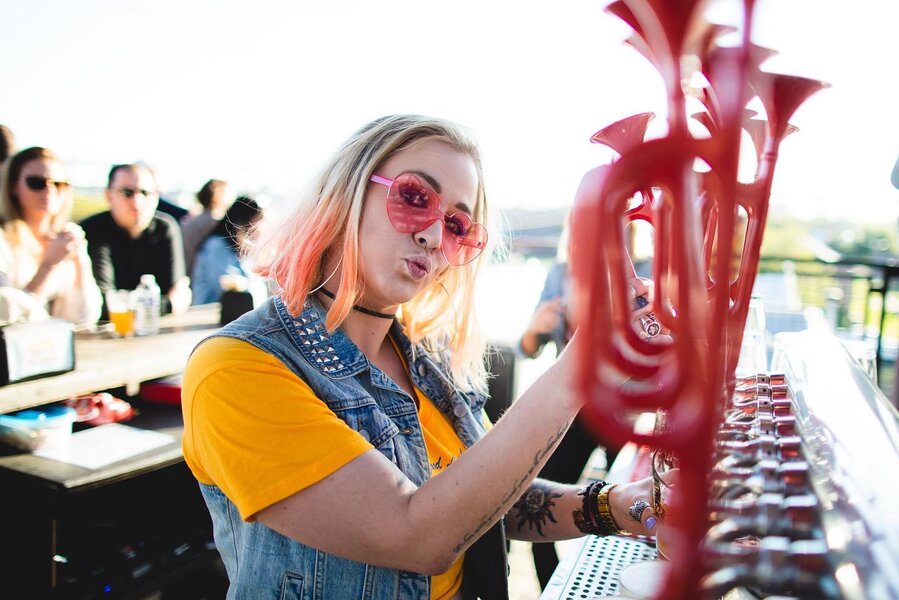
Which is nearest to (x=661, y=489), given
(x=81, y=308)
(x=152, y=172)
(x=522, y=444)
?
(x=522, y=444)

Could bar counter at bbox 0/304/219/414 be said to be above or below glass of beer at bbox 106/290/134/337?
below

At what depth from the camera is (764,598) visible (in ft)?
2.75

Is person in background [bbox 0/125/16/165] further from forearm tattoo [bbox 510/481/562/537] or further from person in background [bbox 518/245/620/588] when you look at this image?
forearm tattoo [bbox 510/481/562/537]

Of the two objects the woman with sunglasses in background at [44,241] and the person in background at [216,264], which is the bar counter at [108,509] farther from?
the person in background at [216,264]

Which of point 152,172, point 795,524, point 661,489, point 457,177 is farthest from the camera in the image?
Result: point 152,172

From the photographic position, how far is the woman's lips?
137 cm

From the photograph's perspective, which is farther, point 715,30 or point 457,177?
point 457,177

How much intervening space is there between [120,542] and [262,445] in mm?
1876

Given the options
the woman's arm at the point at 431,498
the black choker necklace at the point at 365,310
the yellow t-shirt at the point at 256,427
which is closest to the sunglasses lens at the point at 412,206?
the black choker necklace at the point at 365,310

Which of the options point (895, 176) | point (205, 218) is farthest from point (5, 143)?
point (895, 176)

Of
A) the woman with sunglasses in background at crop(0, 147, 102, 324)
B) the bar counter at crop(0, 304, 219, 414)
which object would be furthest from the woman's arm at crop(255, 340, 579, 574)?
the woman with sunglasses in background at crop(0, 147, 102, 324)

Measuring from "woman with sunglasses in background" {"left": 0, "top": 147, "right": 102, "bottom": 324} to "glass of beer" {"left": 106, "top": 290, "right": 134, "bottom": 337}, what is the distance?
11.1 inches

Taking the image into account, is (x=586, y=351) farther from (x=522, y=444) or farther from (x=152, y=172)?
(x=152, y=172)

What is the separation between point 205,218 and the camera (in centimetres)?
568
